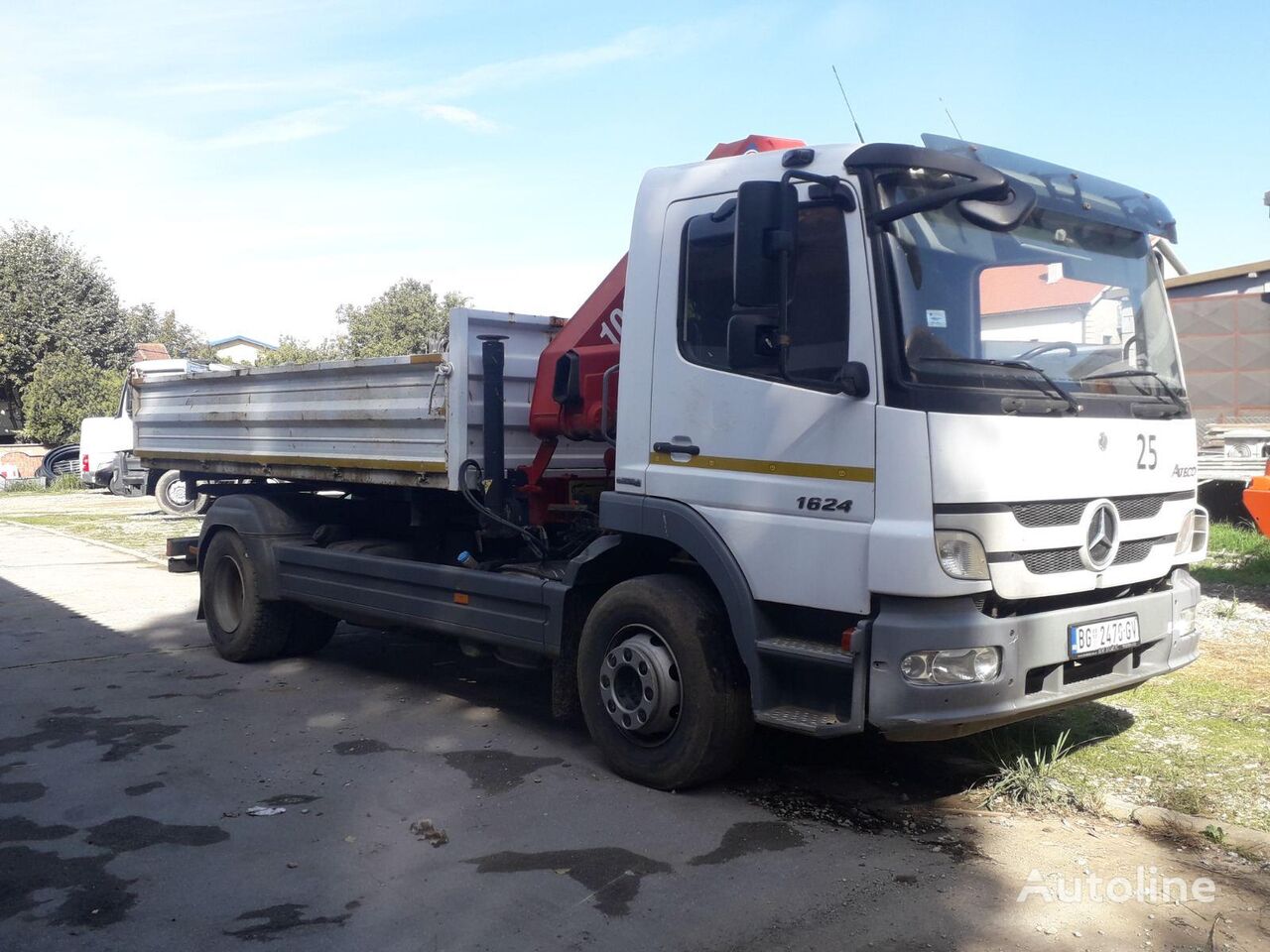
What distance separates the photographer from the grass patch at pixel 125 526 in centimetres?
1670

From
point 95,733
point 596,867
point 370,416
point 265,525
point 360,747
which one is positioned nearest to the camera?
point 596,867

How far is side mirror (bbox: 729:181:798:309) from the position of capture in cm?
459

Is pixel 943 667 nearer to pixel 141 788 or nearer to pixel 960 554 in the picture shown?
pixel 960 554

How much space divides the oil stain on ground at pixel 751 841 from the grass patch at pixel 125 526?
12155mm

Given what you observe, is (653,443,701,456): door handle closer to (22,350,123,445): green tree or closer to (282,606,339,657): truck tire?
(282,606,339,657): truck tire

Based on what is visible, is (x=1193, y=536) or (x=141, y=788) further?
(x=141, y=788)

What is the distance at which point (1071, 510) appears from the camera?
460 centimetres

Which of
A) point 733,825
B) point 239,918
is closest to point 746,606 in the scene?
point 733,825

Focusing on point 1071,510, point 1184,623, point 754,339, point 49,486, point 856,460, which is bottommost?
point 49,486

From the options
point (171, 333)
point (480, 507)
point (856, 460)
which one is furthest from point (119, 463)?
point (171, 333)

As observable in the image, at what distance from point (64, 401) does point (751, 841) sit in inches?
1317

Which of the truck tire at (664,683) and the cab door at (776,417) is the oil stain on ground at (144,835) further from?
the cab door at (776,417)

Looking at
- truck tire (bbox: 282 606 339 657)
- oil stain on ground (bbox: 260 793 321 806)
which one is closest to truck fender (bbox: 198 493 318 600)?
truck tire (bbox: 282 606 339 657)

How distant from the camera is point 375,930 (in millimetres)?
3910
